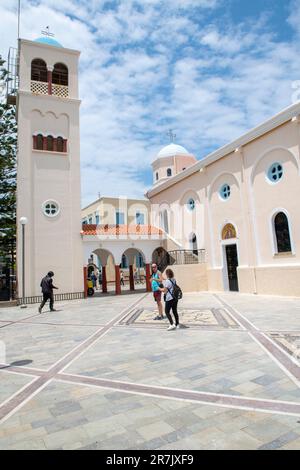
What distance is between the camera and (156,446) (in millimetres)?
2879

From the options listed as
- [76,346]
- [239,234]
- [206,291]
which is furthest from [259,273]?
[76,346]

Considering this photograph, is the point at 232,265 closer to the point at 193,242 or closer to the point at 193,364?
the point at 193,242

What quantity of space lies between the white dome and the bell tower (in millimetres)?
11457

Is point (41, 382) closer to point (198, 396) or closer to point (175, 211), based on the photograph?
point (198, 396)

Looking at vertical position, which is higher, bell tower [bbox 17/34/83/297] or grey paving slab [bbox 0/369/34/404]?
bell tower [bbox 17/34/83/297]

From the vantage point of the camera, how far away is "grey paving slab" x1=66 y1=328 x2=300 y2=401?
430 centimetres

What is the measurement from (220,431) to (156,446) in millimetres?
670

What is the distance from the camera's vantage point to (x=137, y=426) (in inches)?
128

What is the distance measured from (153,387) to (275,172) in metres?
13.1

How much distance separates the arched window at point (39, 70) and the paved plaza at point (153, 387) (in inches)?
646

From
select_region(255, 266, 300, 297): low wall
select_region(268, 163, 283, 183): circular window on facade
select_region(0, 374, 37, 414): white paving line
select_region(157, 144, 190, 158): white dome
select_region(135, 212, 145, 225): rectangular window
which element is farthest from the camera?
select_region(135, 212, 145, 225): rectangular window

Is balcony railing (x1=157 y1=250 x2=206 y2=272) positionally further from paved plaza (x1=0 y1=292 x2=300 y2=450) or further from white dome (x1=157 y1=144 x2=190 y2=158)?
white dome (x1=157 y1=144 x2=190 y2=158)

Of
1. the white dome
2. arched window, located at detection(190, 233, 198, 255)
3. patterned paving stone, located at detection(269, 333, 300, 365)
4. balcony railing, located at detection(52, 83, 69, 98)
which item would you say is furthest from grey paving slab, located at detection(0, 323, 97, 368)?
the white dome

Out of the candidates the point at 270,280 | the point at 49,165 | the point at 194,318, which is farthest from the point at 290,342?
the point at 49,165
